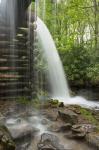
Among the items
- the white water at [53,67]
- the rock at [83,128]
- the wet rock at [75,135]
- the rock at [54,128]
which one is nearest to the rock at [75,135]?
the wet rock at [75,135]

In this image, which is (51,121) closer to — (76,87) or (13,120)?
(13,120)

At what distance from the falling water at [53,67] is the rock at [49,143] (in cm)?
714

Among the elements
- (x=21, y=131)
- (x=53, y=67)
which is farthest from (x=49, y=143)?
(x=53, y=67)

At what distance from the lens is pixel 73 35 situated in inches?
752

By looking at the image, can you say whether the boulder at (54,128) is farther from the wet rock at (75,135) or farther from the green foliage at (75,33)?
the green foliage at (75,33)

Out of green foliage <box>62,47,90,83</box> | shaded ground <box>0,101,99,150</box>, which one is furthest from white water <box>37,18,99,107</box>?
shaded ground <box>0,101,99,150</box>

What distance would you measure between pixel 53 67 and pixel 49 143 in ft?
28.0

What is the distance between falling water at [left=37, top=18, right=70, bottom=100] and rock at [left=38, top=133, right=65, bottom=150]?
7144mm

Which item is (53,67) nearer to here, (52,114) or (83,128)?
(52,114)

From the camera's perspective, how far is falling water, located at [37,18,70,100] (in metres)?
13.0

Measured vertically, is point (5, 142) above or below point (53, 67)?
below

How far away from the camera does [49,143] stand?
553cm

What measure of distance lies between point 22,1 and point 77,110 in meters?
4.37

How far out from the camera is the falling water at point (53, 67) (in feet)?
42.7
